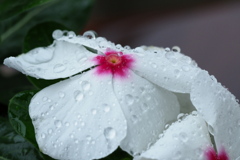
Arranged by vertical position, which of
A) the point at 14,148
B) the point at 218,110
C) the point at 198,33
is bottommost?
the point at 198,33

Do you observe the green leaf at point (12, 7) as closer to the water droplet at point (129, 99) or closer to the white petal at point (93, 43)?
the white petal at point (93, 43)

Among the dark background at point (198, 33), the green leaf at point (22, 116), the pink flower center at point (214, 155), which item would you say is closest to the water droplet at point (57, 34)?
the green leaf at point (22, 116)

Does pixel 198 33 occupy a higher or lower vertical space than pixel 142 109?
lower

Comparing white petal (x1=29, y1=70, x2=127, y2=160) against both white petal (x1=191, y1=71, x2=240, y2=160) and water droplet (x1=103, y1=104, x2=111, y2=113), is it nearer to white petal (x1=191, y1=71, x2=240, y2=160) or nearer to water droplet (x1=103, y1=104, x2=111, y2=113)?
water droplet (x1=103, y1=104, x2=111, y2=113)

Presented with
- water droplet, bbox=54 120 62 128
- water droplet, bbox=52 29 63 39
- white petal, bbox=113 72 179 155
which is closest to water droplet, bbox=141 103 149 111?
white petal, bbox=113 72 179 155

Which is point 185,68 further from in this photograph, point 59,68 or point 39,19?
point 39,19

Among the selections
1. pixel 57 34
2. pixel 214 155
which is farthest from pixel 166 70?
pixel 57 34
